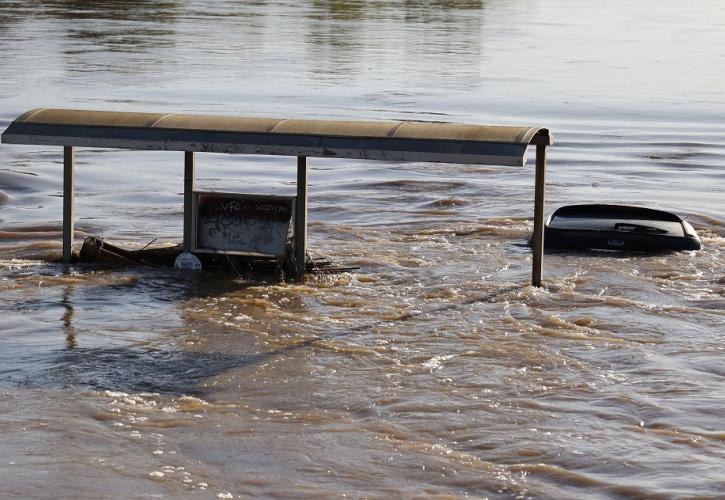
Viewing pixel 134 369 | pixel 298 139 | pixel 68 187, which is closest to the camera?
pixel 134 369

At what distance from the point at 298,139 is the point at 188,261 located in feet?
6.96

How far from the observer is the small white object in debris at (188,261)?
15.4m

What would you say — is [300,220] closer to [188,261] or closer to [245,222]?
[245,222]

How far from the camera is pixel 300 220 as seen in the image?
1496 cm

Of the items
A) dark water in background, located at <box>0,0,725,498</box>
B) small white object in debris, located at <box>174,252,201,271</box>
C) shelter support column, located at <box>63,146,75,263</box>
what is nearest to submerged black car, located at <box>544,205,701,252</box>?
dark water in background, located at <box>0,0,725,498</box>

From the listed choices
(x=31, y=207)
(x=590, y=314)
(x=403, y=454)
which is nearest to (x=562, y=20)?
A: (x=31, y=207)

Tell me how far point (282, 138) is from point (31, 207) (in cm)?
669

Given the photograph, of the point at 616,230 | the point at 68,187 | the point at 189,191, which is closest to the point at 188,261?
the point at 189,191

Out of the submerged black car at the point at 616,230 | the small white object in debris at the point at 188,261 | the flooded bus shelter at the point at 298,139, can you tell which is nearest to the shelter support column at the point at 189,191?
the flooded bus shelter at the point at 298,139

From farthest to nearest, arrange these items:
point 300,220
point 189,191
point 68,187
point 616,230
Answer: point 616,230
point 68,187
point 189,191
point 300,220

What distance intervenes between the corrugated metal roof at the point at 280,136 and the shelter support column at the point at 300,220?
463 mm

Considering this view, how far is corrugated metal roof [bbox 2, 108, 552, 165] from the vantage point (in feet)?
45.0

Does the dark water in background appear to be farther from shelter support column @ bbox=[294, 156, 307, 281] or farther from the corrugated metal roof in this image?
the corrugated metal roof

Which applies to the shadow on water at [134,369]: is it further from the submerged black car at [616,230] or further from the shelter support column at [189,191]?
the submerged black car at [616,230]
